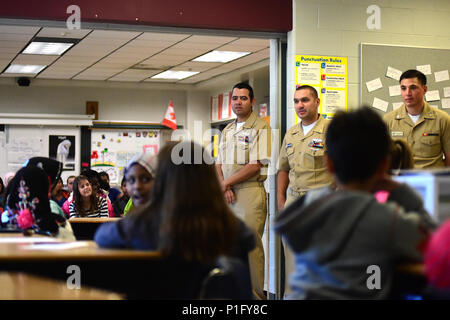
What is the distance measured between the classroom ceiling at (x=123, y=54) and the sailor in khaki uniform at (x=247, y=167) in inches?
80.1

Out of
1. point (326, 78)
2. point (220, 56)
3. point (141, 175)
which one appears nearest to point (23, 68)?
point (220, 56)

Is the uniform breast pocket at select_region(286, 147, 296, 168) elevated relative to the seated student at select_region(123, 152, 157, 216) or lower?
elevated

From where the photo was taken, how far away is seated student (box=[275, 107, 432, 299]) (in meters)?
1.83

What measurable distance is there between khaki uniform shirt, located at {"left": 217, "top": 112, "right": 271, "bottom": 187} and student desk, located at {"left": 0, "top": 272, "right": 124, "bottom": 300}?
8.86ft

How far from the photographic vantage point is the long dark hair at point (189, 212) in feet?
6.73

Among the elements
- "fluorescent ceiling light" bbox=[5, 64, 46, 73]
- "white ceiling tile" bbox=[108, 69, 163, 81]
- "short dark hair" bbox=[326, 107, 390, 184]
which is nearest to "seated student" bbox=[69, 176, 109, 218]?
"short dark hair" bbox=[326, 107, 390, 184]

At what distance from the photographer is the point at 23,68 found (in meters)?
10.5

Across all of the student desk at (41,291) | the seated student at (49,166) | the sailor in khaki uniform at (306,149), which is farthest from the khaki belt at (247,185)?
the student desk at (41,291)

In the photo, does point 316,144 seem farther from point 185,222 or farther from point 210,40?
point 210,40

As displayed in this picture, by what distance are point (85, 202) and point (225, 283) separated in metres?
4.38

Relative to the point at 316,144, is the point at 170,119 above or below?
above

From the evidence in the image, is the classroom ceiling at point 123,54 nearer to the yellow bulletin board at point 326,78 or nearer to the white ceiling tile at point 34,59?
the white ceiling tile at point 34,59

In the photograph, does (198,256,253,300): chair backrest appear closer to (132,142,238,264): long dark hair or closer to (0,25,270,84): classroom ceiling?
(132,142,238,264): long dark hair

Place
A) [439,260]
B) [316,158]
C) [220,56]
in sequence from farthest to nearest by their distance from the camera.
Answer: [220,56] → [316,158] → [439,260]
